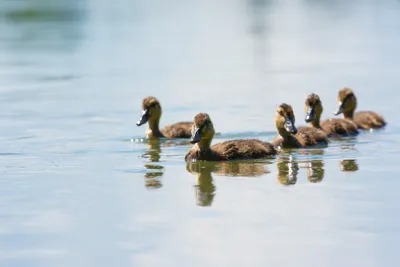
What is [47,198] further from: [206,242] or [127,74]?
[127,74]

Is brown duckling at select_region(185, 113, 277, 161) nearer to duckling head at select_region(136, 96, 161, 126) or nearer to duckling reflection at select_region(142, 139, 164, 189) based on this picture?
duckling reflection at select_region(142, 139, 164, 189)

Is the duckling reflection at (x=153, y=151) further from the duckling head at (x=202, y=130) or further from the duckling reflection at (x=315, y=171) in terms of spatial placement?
the duckling reflection at (x=315, y=171)

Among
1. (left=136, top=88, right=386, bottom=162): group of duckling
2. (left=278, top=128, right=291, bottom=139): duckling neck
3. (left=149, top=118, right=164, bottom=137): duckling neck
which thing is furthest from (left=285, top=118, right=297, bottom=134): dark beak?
(left=149, top=118, right=164, bottom=137): duckling neck

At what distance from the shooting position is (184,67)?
68.5 ft

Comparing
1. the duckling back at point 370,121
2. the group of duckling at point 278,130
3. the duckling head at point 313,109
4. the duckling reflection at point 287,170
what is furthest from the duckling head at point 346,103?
the duckling reflection at point 287,170

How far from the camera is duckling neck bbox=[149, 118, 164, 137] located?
13.8 metres

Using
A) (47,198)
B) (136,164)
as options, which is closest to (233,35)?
(136,164)

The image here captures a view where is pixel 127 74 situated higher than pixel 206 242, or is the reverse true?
pixel 127 74

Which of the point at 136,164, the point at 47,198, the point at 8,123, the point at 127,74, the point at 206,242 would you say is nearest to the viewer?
the point at 206,242

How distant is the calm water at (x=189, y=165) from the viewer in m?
8.10

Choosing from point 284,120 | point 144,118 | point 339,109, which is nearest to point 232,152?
point 284,120

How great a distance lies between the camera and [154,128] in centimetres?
1391

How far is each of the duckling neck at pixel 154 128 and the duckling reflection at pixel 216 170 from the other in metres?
2.15

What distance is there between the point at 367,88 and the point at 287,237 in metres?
9.67
